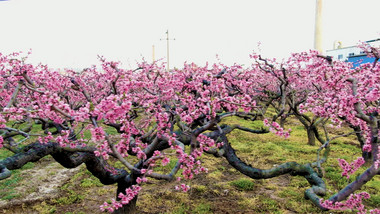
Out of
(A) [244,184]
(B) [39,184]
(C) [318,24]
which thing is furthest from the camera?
(C) [318,24]

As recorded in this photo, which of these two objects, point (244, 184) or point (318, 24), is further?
point (318, 24)

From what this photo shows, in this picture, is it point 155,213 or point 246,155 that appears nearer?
point 155,213

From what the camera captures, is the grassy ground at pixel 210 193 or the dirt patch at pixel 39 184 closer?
the grassy ground at pixel 210 193

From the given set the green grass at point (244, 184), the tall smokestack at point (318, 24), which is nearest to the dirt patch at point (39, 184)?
the green grass at point (244, 184)

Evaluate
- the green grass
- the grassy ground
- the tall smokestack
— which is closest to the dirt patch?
the grassy ground

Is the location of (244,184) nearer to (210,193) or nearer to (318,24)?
(210,193)

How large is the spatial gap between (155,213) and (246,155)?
16.6ft

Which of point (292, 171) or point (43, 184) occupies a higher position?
point (292, 171)

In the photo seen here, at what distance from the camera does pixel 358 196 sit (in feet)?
13.3

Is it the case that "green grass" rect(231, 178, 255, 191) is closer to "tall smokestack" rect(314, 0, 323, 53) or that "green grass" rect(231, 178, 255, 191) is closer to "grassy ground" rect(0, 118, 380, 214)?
"grassy ground" rect(0, 118, 380, 214)

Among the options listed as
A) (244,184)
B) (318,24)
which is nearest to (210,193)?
(244,184)

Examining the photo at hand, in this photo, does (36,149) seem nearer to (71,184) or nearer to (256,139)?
(71,184)

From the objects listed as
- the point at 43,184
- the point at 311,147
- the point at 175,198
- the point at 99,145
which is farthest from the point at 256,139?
the point at 99,145

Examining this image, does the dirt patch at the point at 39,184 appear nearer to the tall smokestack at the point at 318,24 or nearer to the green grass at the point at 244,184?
the green grass at the point at 244,184
